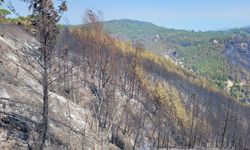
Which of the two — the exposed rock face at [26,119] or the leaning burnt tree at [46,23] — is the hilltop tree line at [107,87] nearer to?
the leaning burnt tree at [46,23]

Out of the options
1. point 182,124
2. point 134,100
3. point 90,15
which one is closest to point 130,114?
point 134,100

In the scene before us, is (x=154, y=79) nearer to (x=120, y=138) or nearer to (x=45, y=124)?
(x=120, y=138)

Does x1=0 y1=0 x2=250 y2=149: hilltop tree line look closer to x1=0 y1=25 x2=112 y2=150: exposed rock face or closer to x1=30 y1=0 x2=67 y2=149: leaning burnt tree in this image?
x1=30 y1=0 x2=67 y2=149: leaning burnt tree

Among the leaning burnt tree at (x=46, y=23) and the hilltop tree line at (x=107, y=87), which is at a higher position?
the leaning burnt tree at (x=46, y=23)

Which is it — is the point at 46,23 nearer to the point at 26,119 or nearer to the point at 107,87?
the point at 26,119

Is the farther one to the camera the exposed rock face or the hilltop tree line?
the exposed rock face

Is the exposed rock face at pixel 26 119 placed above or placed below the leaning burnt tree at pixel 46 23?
below

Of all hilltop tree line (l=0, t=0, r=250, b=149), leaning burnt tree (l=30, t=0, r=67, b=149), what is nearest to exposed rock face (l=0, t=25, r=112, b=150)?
hilltop tree line (l=0, t=0, r=250, b=149)

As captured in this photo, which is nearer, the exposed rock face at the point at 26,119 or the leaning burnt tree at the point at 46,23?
the leaning burnt tree at the point at 46,23

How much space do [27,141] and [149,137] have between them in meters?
77.4

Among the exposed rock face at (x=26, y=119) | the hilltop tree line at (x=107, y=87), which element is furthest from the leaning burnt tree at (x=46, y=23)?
the exposed rock face at (x=26, y=119)

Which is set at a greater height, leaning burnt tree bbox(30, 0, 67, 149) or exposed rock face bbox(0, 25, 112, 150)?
leaning burnt tree bbox(30, 0, 67, 149)

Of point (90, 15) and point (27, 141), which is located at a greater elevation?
point (90, 15)

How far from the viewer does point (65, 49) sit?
21.4 metres
